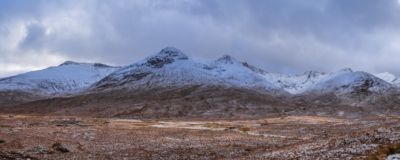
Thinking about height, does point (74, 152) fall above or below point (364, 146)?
below

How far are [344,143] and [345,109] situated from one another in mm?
157764

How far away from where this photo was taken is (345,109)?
16188 centimetres

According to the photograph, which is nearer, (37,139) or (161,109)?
(37,139)

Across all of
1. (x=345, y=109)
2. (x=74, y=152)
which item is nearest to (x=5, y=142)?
(x=74, y=152)

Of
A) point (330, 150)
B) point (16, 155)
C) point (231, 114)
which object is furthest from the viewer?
point (231, 114)

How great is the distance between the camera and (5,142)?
121 ft

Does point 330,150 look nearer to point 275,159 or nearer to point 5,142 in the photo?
point 275,159

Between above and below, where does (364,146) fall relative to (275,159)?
above

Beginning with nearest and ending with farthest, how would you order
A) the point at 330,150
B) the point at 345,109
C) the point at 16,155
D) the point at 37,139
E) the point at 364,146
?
the point at 364,146
the point at 330,150
the point at 16,155
the point at 37,139
the point at 345,109

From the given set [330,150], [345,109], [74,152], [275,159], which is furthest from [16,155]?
[345,109]

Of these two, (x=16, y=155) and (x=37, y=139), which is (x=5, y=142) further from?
(x=16, y=155)

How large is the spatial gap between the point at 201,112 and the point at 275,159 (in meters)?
128

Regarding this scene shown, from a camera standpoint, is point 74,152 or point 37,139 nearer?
point 74,152

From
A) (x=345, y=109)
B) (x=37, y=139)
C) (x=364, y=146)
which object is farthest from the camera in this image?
(x=345, y=109)
